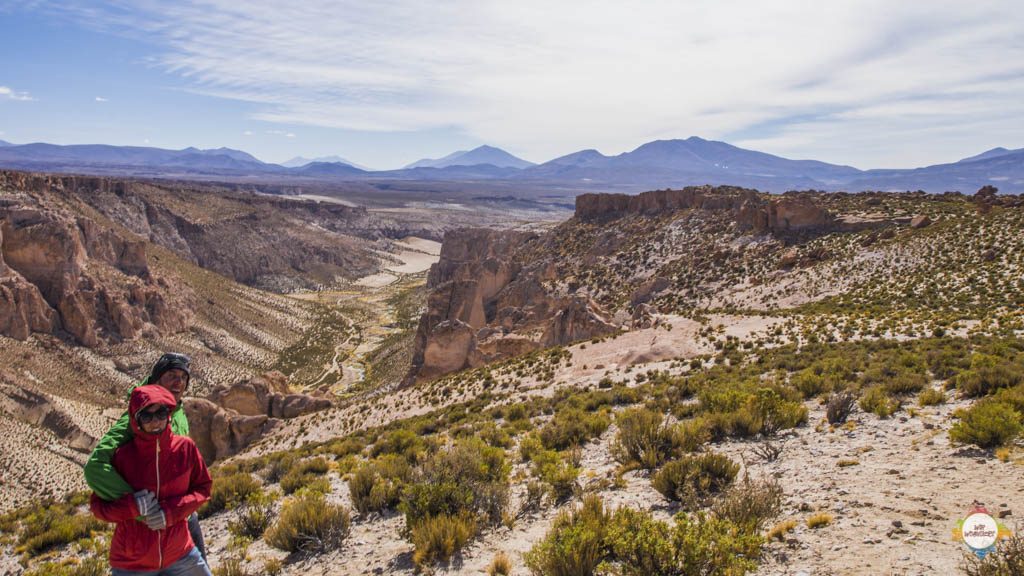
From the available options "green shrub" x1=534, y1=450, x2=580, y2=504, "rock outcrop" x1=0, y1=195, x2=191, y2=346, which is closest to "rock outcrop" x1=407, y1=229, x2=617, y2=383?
"green shrub" x1=534, y1=450, x2=580, y2=504

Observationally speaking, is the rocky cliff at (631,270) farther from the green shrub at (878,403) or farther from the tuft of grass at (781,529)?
the tuft of grass at (781,529)

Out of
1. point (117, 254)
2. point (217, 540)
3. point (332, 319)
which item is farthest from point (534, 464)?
point (332, 319)

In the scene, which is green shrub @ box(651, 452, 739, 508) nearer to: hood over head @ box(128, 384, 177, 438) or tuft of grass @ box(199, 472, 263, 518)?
hood over head @ box(128, 384, 177, 438)

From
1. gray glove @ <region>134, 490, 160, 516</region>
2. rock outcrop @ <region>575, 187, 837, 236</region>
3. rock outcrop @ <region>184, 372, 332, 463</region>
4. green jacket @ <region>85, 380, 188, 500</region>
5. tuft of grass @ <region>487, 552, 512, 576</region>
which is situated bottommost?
rock outcrop @ <region>184, 372, 332, 463</region>

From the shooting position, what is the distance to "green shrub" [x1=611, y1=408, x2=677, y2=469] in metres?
8.02

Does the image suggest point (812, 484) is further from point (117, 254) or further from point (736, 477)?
point (117, 254)

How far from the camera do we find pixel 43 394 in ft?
97.2

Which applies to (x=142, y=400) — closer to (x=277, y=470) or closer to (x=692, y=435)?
(x=692, y=435)

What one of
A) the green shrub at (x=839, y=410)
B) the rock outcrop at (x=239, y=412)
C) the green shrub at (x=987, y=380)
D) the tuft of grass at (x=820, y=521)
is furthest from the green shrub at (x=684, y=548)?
the rock outcrop at (x=239, y=412)

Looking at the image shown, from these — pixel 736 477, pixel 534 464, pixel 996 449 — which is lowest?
pixel 534 464

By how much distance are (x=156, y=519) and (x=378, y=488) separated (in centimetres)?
407

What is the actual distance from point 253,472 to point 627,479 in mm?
8840

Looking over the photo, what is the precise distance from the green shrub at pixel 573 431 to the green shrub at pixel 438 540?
3973 millimetres

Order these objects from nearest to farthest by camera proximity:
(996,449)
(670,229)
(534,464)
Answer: (996,449) → (534,464) → (670,229)
